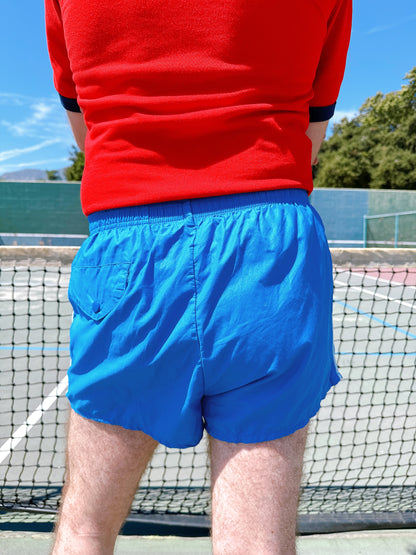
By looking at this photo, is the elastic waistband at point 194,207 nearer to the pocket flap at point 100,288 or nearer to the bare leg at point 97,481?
the pocket flap at point 100,288

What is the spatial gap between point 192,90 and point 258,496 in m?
0.66

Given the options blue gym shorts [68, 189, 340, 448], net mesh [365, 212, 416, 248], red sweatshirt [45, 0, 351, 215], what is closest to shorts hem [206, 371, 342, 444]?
blue gym shorts [68, 189, 340, 448]

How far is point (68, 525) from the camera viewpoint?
3.09ft

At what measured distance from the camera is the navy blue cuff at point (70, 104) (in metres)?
1.15

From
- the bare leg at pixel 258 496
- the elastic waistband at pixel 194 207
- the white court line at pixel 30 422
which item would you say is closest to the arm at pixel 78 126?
the elastic waistband at pixel 194 207

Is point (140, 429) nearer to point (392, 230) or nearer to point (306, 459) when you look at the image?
point (306, 459)

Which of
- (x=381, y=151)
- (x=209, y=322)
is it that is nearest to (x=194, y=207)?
(x=209, y=322)

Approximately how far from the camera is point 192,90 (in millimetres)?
857

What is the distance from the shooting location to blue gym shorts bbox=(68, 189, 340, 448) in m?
0.83

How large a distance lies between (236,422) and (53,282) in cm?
1188

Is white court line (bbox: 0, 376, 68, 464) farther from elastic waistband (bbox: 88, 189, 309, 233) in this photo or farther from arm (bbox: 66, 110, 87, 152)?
elastic waistband (bbox: 88, 189, 309, 233)

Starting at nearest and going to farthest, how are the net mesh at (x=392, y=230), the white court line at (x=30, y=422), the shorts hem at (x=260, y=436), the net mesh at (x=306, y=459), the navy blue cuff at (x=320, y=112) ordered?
the shorts hem at (x=260, y=436) → the navy blue cuff at (x=320, y=112) → the net mesh at (x=306, y=459) → the white court line at (x=30, y=422) → the net mesh at (x=392, y=230)

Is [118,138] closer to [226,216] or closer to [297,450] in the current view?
[226,216]

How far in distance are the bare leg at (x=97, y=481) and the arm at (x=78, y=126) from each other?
0.62 m
